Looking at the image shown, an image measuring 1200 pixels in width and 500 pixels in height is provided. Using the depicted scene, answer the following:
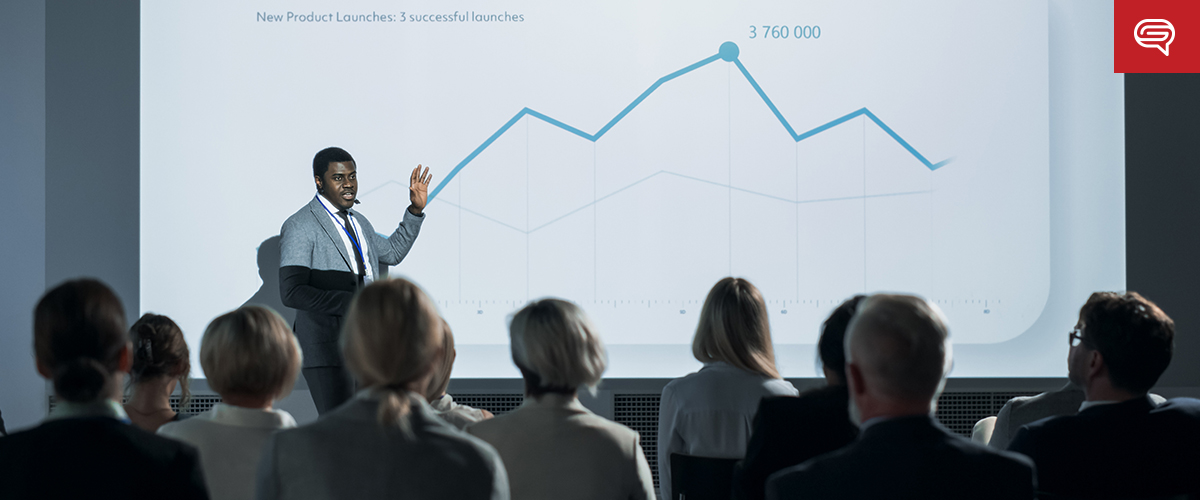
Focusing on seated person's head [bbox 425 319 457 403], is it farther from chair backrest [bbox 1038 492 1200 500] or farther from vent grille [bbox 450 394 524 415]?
vent grille [bbox 450 394 524 415]

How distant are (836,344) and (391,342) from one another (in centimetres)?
88

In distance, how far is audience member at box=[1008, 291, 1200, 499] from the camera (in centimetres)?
145

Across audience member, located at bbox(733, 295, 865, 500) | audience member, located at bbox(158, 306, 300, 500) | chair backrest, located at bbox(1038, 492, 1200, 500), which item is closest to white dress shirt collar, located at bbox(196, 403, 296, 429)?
audience member, located at bbox(158, 306, 300, 500)

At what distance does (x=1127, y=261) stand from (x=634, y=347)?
2.08m

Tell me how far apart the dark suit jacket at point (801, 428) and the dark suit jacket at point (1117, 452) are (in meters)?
0.31

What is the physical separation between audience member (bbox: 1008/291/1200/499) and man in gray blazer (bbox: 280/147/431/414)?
2363mm

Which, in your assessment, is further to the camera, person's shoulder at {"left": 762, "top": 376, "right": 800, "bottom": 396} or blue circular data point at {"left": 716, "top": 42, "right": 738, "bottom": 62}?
blue circular data point at {"left": 716, "top": 42, "right": 738, "bottom": 62}

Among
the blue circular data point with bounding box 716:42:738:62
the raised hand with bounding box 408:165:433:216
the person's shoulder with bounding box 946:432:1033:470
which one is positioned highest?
the blue circular data point with bounding box 716:42:738:62

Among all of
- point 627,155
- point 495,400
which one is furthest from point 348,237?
point 627,155

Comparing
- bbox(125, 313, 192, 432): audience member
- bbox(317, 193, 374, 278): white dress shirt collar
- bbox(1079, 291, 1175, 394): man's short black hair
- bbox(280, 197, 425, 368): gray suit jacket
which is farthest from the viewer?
bbox(317, 193, 374, 278): white dress shirt collar

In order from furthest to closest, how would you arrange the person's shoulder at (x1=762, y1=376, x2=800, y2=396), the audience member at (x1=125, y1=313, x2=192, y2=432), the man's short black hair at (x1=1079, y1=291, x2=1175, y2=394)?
the person's shoulder at (x1=762, y1=376, x2=800, y2=396) → the audience member at (x1=125, y1=313, x2=192, y2=432) → the man's short black hair at (x1=1079, y1=291, x2=1175, y2=394)

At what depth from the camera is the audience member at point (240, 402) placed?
1.48m

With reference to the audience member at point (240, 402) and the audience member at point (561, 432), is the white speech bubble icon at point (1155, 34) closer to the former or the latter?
the audience member at point (561, 432)

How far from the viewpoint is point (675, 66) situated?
3492 mm
